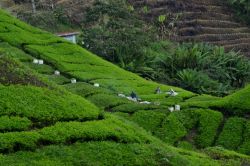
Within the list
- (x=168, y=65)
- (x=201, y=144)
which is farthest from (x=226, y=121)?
(x=168, y=65)

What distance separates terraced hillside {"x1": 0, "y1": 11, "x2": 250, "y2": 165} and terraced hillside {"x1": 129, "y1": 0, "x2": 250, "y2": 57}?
730 inches

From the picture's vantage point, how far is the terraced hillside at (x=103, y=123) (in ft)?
26.8

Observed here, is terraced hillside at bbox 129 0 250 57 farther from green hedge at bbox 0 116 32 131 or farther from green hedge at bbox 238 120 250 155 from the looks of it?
green hedge at bbox 0 116 32 131

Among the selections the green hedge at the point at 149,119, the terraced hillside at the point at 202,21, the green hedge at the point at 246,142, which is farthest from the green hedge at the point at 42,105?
the terraced hillside at the point at 202,21

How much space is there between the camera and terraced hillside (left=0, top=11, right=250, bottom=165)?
322 inches

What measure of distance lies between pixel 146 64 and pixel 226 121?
10840 millimetres

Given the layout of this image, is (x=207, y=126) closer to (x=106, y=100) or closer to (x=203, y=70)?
(x=106, y=100)

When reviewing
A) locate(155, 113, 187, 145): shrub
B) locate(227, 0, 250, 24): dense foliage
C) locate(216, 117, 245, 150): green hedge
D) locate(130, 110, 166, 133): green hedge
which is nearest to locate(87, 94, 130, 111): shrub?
locate(130, 110, 166, 133): green hedge

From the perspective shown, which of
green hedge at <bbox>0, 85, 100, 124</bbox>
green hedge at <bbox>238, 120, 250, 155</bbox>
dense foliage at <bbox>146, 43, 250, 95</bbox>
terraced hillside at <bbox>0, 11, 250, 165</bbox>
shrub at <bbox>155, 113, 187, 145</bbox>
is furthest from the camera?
dense foliage at <bbox>146, 43, 250, 95</bbox>

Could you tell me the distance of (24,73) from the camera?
10266 millimetres

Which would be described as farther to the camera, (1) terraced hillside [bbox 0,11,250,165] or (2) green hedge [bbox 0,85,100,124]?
(2) green hedge [bbox 0,85,100,124]

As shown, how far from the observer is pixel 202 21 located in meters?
36.5

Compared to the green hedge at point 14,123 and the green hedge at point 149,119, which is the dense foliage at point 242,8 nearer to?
the green hedge at point 149,119

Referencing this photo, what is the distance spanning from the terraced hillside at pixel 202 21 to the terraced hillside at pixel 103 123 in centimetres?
1854
